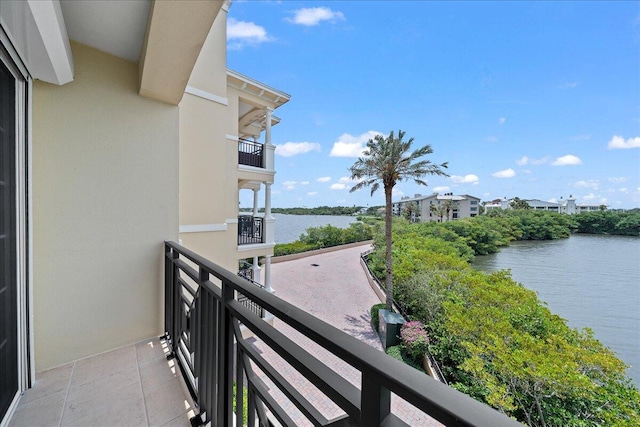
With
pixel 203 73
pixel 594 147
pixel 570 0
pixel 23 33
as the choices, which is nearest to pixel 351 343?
pixel 23 33

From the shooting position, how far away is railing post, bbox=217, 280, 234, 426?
1.07 metres

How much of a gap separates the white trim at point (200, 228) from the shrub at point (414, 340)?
5.38 meters

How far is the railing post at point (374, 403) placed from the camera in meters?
0.45

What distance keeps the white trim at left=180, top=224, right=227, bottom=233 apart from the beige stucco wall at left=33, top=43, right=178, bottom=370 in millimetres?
1880

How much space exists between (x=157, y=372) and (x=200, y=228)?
2773 mm

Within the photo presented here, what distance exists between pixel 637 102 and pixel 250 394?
19.9m

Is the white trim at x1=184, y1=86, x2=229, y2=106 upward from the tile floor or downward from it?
upward

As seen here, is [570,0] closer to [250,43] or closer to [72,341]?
[250,43]

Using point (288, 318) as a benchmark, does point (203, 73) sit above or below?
above

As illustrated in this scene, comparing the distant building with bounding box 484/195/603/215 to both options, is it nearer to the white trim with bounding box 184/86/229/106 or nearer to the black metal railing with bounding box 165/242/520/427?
the white trim with bounding box 184/86/229/106

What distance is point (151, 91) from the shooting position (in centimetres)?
211

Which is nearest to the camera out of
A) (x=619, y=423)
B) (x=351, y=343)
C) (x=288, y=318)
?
(x=351, y=343)

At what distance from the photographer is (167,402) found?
1.54m

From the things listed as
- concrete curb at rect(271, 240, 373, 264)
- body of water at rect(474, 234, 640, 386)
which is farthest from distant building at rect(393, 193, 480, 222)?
concrete curb at rect(271, 240, 373, 264)
